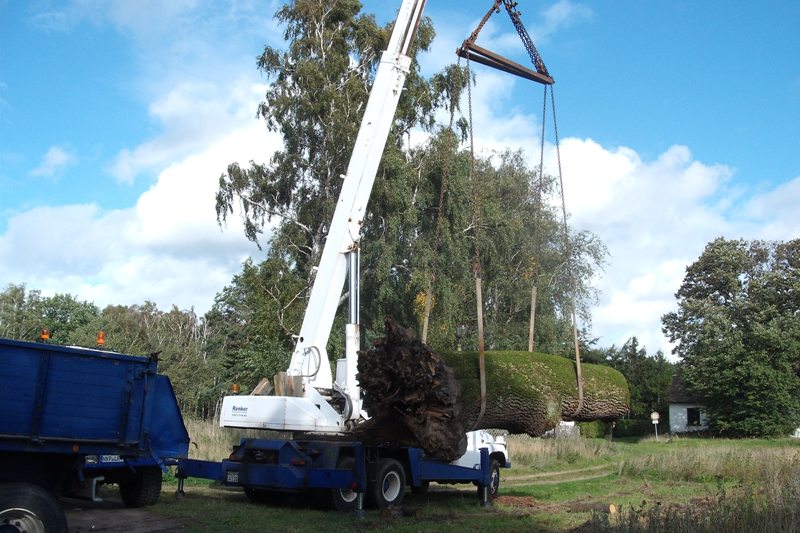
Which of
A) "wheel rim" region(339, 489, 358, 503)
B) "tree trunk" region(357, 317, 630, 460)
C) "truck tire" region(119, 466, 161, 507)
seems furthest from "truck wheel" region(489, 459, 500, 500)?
"truck tire" region(119, 466, 161, 507)

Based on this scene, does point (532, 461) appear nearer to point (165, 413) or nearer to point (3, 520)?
point (165, 413)

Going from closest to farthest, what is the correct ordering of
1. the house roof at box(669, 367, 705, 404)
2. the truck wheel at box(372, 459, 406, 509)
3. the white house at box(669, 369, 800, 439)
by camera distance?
the truck wheel at box(372, 459, 406, 509) < the house roof at box(669, 367, 705, 404) < the white house at box(669, 369, 800, 439)

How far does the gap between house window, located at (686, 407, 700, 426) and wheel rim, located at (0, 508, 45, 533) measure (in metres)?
53.6

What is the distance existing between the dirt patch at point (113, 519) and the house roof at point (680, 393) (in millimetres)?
46686

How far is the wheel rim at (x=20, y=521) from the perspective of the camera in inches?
292

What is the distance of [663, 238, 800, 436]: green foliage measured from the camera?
42938 millimetres

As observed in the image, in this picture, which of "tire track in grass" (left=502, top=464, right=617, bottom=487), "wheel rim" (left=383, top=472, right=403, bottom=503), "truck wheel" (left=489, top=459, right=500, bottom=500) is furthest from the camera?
"tire track in grass" (left=502, top=464, right=617, bottom=487)

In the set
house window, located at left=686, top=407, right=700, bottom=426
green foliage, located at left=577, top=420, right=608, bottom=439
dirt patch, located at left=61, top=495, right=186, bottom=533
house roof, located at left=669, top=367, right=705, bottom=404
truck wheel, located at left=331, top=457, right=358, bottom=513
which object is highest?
house roof, located at left=669, top=367, right=705, bottom=404

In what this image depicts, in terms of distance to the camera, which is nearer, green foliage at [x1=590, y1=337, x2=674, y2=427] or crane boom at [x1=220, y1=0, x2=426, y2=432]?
crane boom at [x1=220, y1=0, x2=426, y2=432]

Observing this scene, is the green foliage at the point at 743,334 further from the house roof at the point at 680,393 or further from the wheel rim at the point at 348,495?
the wheel rim at the point at 348,495

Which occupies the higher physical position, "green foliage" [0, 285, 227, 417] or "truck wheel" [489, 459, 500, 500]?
"green foliage" [0, 285, 227, 417]

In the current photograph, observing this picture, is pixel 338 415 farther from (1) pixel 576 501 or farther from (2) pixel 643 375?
(2) pixel 643 375

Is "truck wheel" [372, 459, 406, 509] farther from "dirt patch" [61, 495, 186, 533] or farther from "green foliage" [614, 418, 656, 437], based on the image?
"green foliage" [614, 418, 656, 437]

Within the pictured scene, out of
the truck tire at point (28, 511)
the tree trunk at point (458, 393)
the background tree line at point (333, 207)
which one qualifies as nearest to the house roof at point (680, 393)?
the background tree line at point (333, 207)
